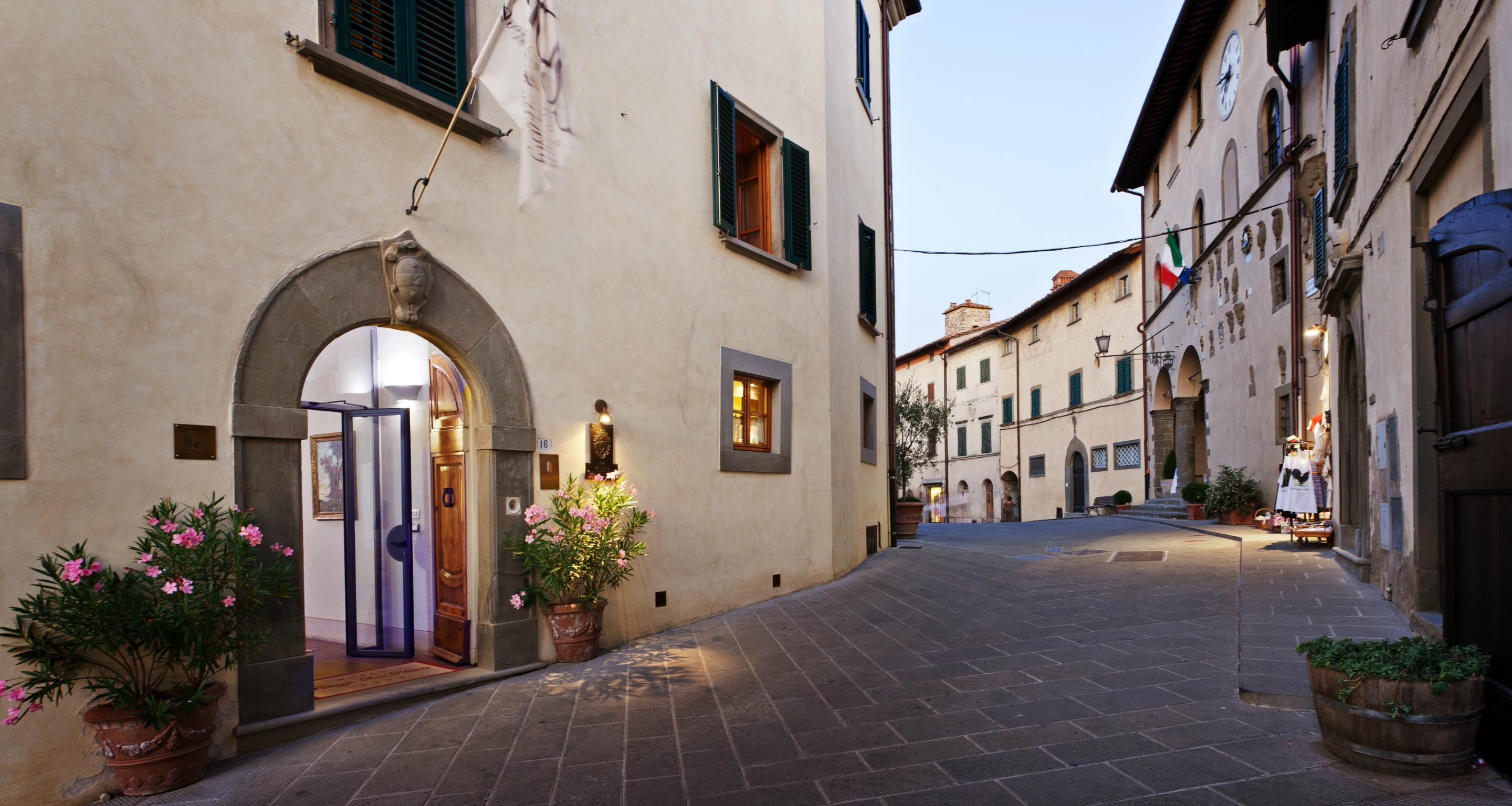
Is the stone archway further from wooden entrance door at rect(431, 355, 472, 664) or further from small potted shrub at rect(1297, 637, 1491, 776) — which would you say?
small potted shrub at rect(1297, 637, 1491, 776)

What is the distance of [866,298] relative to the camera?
12406 mm

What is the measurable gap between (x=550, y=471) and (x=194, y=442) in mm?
2353

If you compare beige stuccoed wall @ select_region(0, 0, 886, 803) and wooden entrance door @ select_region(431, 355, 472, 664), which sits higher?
beige stuccoed wall @ select_region(0, 0, 886, 803)

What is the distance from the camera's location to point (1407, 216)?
598cm

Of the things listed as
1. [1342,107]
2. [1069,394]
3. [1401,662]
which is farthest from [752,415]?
[1069,394]

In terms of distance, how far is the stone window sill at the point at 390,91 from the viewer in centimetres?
471

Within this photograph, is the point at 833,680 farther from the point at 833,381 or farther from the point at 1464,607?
the point at 833,381

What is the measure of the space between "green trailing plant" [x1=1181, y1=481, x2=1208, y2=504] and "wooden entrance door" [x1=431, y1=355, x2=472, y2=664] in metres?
15.0

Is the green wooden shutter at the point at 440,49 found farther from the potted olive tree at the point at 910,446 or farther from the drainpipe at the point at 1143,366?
the drainpipe at the point at 1143,366

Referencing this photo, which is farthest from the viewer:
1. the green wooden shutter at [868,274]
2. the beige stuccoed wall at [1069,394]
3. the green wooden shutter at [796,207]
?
the beige stuccoed wall at [1069,394]

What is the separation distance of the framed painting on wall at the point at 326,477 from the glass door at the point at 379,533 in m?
0.38

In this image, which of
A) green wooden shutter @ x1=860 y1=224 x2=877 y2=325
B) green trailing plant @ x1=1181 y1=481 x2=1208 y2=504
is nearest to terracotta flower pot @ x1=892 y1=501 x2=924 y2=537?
green wooden shutter @ x1=860 y1=224 x2=877 y2=325

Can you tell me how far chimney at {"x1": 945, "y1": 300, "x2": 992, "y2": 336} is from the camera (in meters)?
37.7

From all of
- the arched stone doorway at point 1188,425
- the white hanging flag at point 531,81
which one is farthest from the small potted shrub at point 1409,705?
the arched stone doorway at point 1188,425
